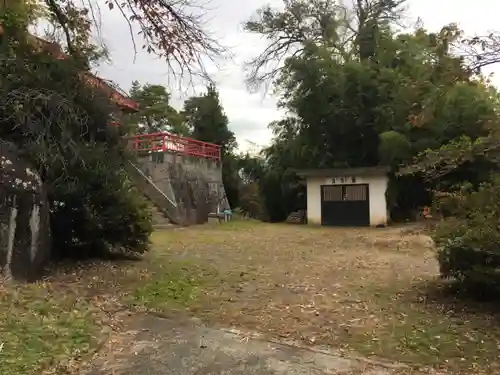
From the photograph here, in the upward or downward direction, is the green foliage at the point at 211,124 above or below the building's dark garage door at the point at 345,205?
above

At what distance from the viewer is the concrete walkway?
3.43m

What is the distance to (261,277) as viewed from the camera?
22.3 ft

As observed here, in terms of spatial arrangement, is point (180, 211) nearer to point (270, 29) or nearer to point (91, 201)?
point (91, 201)

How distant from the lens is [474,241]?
496 centimetres

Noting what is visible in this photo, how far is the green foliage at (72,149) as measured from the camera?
19.2ft

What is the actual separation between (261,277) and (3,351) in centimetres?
393

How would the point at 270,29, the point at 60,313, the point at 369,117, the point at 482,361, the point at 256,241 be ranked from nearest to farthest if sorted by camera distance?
the point at 482,361
the point at 60,313
the point at 256,241
the point at 369,117
the point at 270,29

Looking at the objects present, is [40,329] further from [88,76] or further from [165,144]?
[165,144]

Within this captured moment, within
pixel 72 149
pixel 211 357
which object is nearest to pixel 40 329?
pixel 211 357

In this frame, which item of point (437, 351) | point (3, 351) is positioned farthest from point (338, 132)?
point (3, 351)

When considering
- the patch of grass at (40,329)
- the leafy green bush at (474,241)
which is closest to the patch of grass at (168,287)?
the patch of grass at (40,329)

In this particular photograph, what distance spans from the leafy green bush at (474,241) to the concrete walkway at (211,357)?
2.01 meters

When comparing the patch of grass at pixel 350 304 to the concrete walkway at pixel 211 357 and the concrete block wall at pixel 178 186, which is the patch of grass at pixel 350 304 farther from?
the concrete block wall at pixel 178 186

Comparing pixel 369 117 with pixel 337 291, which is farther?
pixel 369 117
